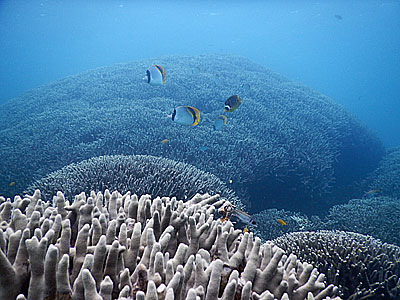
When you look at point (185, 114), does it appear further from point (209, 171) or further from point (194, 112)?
point (209, 171)

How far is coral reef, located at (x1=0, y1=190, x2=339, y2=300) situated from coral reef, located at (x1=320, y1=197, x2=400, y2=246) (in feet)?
17.9

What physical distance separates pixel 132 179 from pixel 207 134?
4.29 metres

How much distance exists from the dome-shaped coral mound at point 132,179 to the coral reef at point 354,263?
71.0 inches

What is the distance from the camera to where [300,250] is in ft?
11.4

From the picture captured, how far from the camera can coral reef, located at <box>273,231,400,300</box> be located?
2830 millimetres

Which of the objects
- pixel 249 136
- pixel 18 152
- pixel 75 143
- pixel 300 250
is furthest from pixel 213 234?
pixel 18 152

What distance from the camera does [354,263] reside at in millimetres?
3055

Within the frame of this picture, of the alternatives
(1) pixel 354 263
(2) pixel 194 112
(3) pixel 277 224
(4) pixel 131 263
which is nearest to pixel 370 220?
Result: (3) pixel 277 224

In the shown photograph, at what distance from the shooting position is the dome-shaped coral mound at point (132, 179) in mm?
4105

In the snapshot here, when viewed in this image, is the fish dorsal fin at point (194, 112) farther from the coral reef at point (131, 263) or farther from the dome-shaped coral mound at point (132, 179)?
the coral reef at point (131, 263)

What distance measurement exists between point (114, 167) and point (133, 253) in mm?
3443

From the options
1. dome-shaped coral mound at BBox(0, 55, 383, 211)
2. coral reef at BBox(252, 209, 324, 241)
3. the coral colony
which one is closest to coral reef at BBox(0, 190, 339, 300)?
the coral colony

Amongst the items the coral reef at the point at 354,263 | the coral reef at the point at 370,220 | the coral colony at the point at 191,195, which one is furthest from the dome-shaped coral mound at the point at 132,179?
the coral reef at the point at 370,220

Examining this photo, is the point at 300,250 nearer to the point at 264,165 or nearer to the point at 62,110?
the point at 264,165
